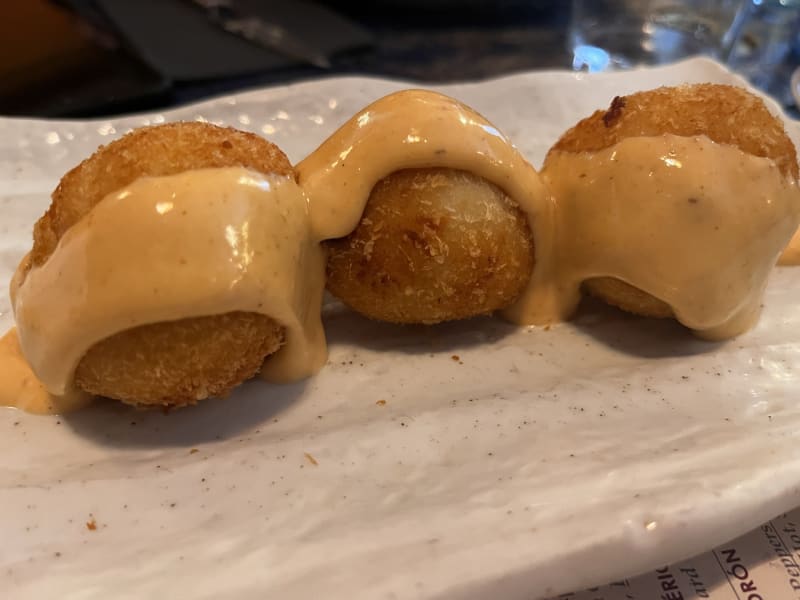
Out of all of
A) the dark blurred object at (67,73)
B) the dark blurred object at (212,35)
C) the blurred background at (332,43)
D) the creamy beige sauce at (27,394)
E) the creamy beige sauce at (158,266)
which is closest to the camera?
the creamy beige sauce at (158,266)

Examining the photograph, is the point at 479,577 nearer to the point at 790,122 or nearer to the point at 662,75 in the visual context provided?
the point at 790,122

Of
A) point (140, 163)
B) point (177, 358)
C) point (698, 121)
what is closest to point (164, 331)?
point (177, 358)

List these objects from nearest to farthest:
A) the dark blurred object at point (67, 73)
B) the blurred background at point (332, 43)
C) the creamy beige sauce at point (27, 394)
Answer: the creamy beige sauce at point (27, 394)
the dark blurred object at point (67, 73)
the blurred background at point (332, 43)

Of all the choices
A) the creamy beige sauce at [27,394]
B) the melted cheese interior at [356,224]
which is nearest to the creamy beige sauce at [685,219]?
the melted cheese interior at [356,224]

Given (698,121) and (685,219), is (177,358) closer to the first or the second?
(685,219)

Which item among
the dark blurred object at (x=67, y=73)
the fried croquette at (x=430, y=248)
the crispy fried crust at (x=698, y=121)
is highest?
the crispy fried crust at (x=698, y=121)

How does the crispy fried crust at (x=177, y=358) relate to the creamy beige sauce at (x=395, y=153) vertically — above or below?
below

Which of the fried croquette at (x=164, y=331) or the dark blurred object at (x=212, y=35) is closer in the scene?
the fried croquette at (x=164, y=331)

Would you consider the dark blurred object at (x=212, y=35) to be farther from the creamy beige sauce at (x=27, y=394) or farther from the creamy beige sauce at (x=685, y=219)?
the creamy beige sauce at (x=685, y=219)

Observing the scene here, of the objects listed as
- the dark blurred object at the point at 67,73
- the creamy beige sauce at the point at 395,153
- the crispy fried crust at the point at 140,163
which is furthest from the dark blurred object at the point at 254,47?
the creamy beige sauce at the point at 395,153
